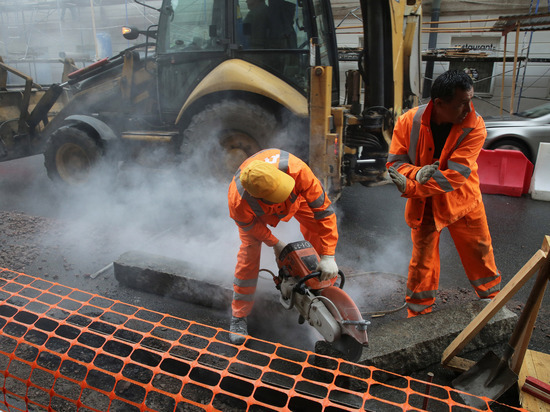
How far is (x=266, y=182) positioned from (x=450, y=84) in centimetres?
133

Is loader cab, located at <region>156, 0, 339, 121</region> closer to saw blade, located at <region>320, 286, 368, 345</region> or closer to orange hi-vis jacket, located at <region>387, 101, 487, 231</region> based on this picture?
orange hi-vis jacket, located at <region>387, 101, 487, 231</region>

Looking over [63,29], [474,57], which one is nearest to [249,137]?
[474,57]

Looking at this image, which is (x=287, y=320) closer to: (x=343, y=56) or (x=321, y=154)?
(x=321, y=154)

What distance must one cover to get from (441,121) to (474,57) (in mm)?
9857

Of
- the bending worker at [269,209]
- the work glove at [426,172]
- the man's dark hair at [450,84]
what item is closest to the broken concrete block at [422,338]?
the bending worker at [269,209]

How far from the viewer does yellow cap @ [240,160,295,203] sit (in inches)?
96.0

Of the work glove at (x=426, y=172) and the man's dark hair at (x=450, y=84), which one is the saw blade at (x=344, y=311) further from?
the man's dark hair at (x=450, y=84)

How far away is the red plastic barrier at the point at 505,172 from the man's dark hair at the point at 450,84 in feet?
14.9

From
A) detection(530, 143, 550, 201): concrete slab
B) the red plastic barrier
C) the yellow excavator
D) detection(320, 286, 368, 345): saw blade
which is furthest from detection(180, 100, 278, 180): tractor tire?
detection(530, 143, 550, 201): concrete slab

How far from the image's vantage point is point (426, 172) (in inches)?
104

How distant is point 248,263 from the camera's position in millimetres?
3049

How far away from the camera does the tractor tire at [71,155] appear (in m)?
5.79

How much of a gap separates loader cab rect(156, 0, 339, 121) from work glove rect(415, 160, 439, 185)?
2180mm

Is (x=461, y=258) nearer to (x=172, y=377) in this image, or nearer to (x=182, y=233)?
(x=172, y=377)
